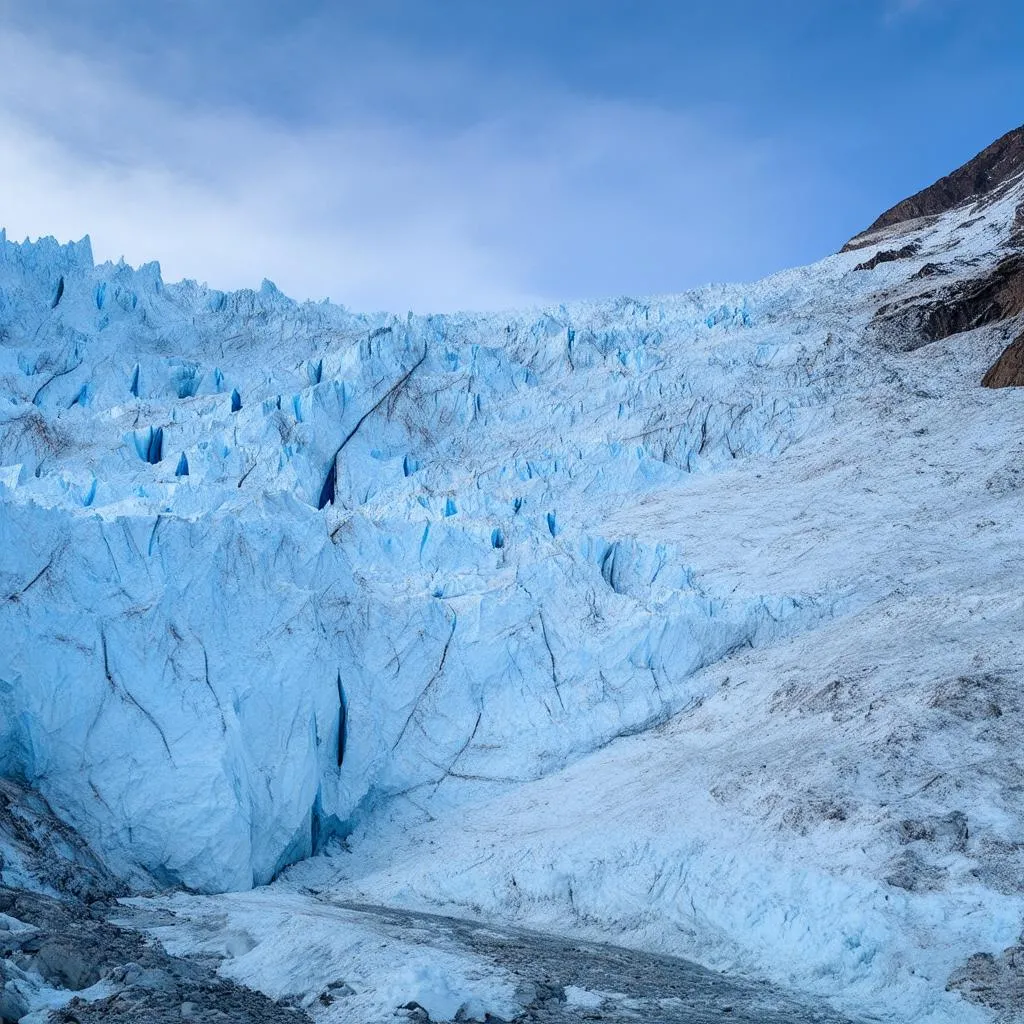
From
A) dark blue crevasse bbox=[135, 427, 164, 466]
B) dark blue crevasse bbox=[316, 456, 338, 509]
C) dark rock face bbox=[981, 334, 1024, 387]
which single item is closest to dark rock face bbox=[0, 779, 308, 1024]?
dark blue crevasse bbox=[316, 456, 338, 509]

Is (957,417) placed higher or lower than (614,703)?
higher

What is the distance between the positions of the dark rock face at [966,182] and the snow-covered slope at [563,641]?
38.2m

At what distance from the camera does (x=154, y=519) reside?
1664 centimetres

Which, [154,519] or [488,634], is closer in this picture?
[154,519]

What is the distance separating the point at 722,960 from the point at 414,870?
513 centimetres

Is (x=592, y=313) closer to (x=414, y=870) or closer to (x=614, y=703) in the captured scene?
(x=614, y=703)

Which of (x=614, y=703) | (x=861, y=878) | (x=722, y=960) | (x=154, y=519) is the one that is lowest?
(x=722, y=960)

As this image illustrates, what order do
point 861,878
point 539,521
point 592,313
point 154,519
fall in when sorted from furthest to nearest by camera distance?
point 592,313 < point 539,521 < point 154,519 < point 861,878

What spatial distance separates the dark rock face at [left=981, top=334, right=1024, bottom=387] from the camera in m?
27.1

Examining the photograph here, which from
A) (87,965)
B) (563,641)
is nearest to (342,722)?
(563,641)

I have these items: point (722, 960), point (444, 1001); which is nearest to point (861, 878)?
point (722, 960)

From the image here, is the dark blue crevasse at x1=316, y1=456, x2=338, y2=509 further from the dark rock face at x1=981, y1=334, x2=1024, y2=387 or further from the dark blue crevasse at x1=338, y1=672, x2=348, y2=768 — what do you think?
the dark rock face at x1=981, y1=334, x2=1024, y2=387

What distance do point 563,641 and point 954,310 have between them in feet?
75.7

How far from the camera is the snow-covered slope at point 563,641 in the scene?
11.7 m
